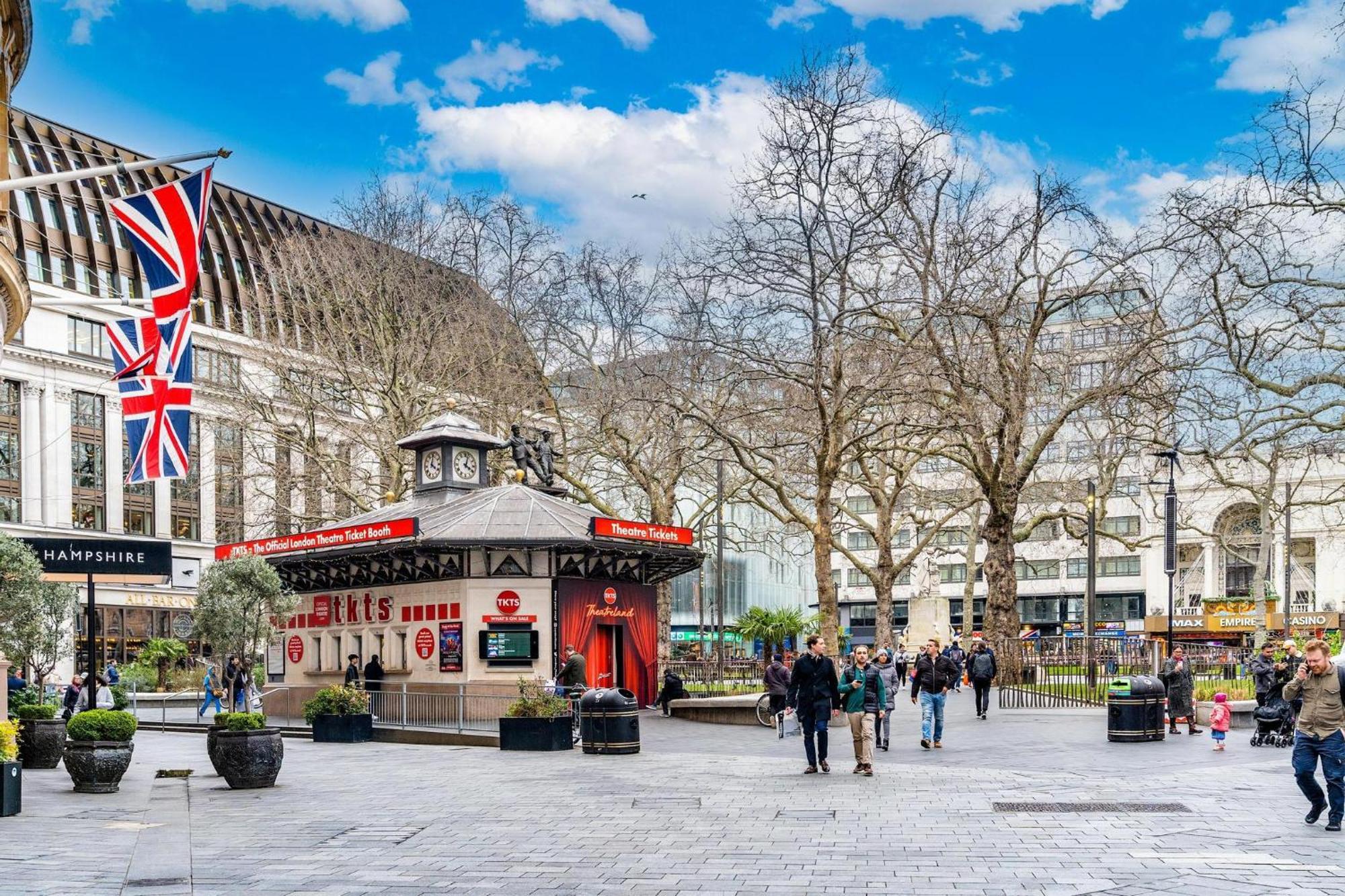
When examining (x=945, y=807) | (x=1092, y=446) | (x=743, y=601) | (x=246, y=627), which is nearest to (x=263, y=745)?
(x=246, y=627)

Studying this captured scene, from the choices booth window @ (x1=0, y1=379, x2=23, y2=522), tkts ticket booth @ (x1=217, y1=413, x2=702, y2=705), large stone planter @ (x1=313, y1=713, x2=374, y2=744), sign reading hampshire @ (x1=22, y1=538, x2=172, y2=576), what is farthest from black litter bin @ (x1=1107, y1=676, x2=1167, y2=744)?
booth window @ (x1=0, y1=379, x2=23, y2=522)

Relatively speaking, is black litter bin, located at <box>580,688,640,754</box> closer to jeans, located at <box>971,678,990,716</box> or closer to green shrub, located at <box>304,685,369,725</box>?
green shrub, located at <box>304,685,369,725</box>

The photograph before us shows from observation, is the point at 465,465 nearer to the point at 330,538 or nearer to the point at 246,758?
the point at 330,538

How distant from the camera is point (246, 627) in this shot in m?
21.0

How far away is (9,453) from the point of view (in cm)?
6731

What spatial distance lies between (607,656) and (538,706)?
28.6 ft

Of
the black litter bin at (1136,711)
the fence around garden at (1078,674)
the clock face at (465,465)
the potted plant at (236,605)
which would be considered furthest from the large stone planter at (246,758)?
the fence around garden at (1078,674)

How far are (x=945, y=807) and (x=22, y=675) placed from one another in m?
23.7

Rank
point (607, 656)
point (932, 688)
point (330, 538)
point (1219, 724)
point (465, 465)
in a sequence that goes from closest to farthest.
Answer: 1. point (1219, 724)
2. point (932, 688)
3. point (330, 538)
4. point (607, 656)
5. point (465, 465)

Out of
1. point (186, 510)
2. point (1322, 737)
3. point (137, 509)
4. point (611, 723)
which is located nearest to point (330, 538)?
point (611, 723)

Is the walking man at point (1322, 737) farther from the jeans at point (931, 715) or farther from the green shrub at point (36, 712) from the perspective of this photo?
the green shrub at point (36, 712)

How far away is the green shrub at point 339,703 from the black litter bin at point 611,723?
6290 millimetres

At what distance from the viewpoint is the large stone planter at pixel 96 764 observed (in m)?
17.1

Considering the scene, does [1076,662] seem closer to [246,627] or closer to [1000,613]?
[1000,613]
